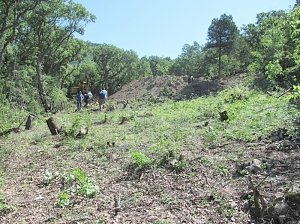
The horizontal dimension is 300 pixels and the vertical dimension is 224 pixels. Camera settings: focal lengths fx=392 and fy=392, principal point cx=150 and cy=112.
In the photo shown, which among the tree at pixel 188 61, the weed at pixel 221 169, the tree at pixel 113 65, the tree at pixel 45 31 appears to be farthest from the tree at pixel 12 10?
the tree at pixel 188 61

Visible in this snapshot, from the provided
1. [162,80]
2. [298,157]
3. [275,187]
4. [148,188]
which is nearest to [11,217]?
[148,188]

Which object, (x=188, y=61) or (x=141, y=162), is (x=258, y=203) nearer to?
(x=141, y=162)

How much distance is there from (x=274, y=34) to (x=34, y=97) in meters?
20.1

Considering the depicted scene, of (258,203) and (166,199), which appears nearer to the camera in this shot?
(258,203)

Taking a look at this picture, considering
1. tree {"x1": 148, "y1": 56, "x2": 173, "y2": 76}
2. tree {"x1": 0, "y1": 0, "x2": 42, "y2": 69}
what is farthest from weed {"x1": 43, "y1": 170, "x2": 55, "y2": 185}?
tree {"x1": 148, "y1": 56, "x2": 173, "y2": 76}

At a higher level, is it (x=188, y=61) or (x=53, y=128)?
(x=188, y=61)

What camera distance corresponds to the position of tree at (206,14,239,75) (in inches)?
1853

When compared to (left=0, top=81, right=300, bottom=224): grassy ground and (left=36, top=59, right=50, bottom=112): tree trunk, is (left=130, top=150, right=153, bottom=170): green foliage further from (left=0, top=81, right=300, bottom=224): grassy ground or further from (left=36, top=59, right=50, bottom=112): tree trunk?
(left=36, top=59, right=50, bottom=112): tree trunk

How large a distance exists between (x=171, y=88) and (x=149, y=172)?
27485 mm

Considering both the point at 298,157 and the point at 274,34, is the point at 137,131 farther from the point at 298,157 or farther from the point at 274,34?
the point at 274,34

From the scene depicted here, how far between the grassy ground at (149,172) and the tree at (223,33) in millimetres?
34703

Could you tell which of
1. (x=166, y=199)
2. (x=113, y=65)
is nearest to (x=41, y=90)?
(x=166, y=199)

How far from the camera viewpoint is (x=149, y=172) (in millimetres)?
8523

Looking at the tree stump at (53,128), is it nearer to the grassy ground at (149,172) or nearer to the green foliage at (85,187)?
the grassy ground at (149,172)
